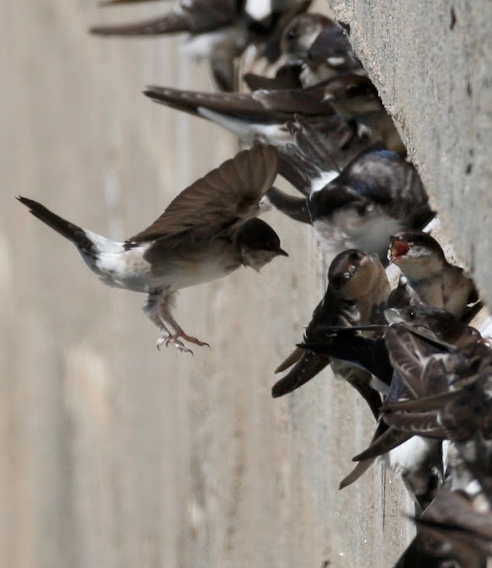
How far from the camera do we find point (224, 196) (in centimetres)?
183

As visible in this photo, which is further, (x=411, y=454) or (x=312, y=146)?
(x=312, y=146)

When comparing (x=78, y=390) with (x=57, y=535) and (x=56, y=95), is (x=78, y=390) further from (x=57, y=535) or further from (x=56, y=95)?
(x=56, y=95)

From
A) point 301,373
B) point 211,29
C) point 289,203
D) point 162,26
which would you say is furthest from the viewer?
point 162,26

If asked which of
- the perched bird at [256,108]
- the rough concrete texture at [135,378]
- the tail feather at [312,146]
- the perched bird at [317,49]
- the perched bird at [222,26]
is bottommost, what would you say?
the rough concrete texture at [135,378]

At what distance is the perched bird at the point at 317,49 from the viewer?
270cm

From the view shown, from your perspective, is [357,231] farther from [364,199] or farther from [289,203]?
[289,203]

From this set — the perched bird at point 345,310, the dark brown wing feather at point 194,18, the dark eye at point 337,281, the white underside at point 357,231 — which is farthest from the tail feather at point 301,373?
the dark brown wing feather at point 194,18

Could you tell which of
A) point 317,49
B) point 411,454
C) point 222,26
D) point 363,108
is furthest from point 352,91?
point 222,26

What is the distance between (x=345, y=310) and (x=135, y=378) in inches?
113

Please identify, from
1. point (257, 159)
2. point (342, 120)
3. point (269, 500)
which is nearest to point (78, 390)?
point (269, 500)

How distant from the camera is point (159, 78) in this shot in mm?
4297

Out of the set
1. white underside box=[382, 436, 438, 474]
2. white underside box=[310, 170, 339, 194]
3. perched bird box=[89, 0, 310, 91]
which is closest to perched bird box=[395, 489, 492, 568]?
white underside box=[382, 436, 438, 474]

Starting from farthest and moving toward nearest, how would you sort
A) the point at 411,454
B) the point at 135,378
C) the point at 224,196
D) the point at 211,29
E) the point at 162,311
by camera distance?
1. the point at 135,378
2. the point at 211,29
3. the point at 162,311
4. the point at 224,196
5. the point at 411,454

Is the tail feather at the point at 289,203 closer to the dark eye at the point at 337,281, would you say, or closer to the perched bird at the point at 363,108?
the perched bird at the point at 363,108
